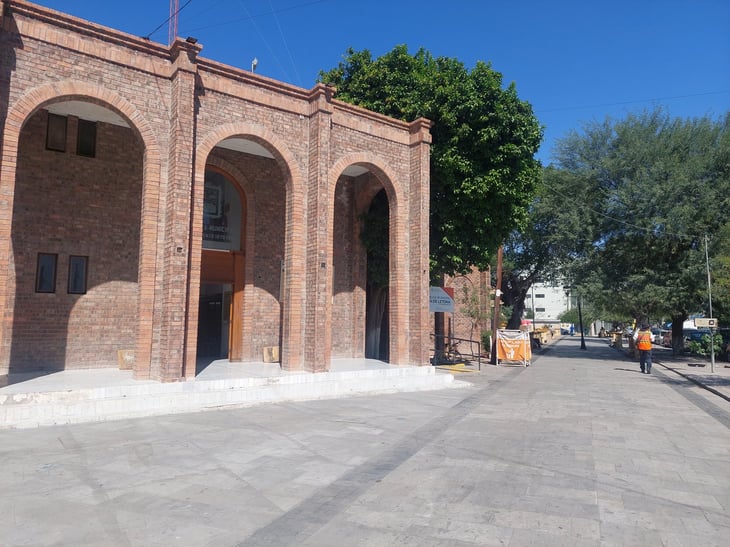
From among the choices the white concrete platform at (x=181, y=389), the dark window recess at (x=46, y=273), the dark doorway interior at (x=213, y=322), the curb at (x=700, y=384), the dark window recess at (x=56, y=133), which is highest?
the dark window recess at (x=56, y=133)

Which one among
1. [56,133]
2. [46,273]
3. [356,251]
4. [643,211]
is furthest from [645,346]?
[56,133]

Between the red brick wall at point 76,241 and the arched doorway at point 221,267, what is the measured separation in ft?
7.38

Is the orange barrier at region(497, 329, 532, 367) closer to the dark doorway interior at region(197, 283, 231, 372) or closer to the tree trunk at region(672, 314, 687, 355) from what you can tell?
the tree trunk at region(672, 314, 687, 355)

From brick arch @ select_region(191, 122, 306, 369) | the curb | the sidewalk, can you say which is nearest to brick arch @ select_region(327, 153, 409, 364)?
brick arch @ select_region(191, 122, 306, 369)

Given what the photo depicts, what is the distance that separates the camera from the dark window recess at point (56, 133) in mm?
11719

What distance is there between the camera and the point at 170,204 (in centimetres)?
1061

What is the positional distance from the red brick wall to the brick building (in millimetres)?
33

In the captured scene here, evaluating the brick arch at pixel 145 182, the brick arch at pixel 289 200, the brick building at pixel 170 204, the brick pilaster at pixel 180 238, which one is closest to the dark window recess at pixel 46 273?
the brick building at pixel 170 204

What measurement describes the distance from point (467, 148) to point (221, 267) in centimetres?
892

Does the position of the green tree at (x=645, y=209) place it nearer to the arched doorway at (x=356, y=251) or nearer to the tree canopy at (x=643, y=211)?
the tree canopy at (x=643, y=211)

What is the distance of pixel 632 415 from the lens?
10180mm

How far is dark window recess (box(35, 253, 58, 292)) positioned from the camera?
11398 mm

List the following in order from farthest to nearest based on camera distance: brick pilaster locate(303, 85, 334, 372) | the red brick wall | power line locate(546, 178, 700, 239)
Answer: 1. power line locate(546, 178, 700, 239)
2. brick pilaster locate(303, 85, 334, 372)
3. the red brick wall

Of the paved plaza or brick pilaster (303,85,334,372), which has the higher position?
brick pilaster (303,85,334,372)
